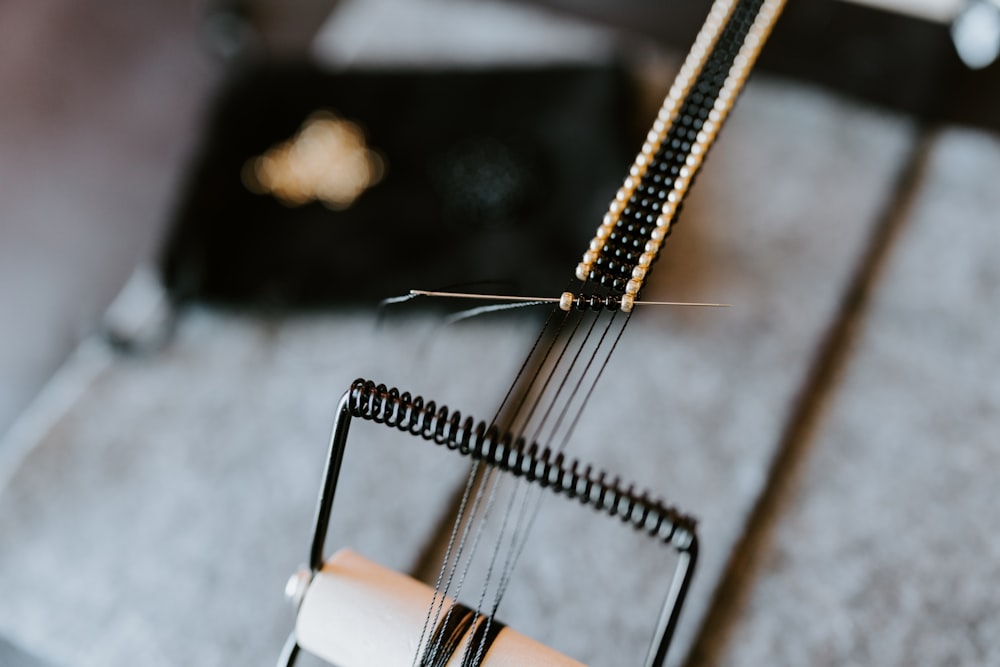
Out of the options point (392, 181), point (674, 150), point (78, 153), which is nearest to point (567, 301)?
point (674, 150)

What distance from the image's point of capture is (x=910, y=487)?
2.63ft

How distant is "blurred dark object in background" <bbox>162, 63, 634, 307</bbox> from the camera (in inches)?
39.0

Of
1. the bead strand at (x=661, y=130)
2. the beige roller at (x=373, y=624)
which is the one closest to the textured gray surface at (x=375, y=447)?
the beige roller at (x=373, y=624)

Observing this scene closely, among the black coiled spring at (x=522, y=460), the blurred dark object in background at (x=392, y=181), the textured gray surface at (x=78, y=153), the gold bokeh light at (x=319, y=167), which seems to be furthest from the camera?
the textured gray surface at (x=78, y=153)

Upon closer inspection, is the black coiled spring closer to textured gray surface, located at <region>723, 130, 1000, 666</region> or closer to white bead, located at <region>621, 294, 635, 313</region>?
white bead, located at <region>621, 294, 635, 313</region>

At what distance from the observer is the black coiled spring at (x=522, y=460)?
0.52 metres

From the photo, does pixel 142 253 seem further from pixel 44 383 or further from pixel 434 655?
pixel 434 655

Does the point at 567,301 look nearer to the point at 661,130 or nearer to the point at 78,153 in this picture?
the point at 661,130

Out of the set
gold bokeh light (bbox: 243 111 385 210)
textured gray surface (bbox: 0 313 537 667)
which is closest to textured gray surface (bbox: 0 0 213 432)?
gold bokeh light (bbox: 243 111 385 210)

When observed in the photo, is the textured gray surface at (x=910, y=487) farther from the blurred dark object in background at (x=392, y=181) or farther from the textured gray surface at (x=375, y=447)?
the blurred dark object in background at (x=392, y=181)

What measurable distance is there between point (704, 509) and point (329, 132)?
69 centimetres

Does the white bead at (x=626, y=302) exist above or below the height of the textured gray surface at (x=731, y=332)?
below

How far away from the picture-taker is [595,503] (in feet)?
1.76

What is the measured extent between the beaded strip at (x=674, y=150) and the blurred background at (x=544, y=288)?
32 cm
